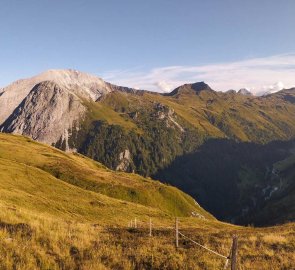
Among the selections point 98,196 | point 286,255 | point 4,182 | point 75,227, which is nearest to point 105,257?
point 75,227

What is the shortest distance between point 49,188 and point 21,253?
67.2m

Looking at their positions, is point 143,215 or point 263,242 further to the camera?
point 143,215

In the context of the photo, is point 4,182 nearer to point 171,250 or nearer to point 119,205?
point 119,205

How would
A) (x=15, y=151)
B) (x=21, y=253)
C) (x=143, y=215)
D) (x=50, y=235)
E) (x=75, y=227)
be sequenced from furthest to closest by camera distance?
(x=15, y=151) → (x=143, y=215) → (x=75, y=227) → (x=50, y=235) → (x=21, y=253)

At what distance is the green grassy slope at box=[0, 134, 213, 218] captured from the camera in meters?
69.4

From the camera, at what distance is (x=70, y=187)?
87125 mm

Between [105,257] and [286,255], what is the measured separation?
10.3 metres

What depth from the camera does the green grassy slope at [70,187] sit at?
69.4 meters

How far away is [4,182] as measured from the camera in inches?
2790

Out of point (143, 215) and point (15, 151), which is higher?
point (15, 151)

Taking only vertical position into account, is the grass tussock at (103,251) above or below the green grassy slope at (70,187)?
above

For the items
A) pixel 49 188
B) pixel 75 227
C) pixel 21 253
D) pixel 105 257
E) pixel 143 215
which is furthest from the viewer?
pixel 49 188

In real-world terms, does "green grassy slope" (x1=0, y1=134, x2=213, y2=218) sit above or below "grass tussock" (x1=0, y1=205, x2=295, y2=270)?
below

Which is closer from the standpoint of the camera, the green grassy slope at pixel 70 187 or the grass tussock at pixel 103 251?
the grass tussock at pixel 103 251
